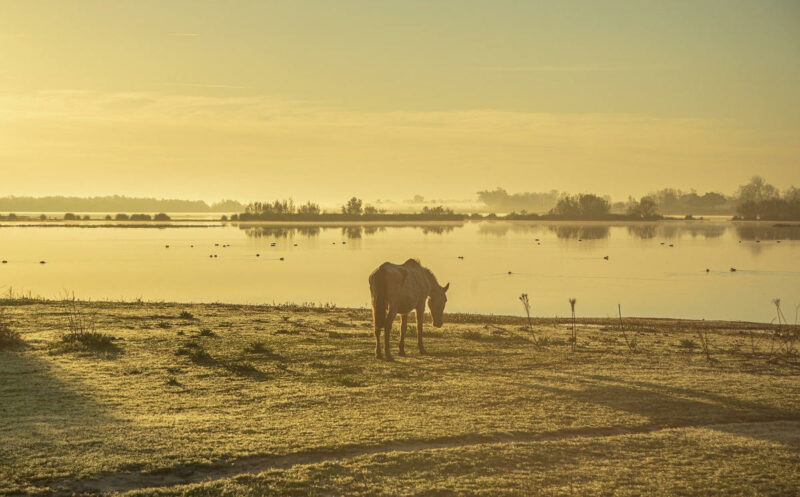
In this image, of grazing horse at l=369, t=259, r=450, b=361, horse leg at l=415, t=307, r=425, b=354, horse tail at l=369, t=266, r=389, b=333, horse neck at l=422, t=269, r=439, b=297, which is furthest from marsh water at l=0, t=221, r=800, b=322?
horse tail at l=369, t=266, r=389, b=333

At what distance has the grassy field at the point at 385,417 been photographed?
10.1 meters

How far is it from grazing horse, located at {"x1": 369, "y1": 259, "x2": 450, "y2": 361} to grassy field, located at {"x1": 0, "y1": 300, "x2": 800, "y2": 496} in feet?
2.37

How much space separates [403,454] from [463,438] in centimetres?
146

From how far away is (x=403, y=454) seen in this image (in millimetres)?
11109

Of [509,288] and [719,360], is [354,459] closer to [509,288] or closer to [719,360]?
[719,360]

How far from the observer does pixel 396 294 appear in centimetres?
2044

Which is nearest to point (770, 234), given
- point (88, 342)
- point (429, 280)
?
point (429, 280)

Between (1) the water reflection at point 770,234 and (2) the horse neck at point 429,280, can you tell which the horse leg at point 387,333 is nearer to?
(2) the horse neck at point 429,280

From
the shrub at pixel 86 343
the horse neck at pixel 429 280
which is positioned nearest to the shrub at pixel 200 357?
the shrub at pixel 86 343

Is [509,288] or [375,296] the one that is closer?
[375,296]

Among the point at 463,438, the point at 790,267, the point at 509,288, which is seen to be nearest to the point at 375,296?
the point at 463,438

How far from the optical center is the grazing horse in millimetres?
19969

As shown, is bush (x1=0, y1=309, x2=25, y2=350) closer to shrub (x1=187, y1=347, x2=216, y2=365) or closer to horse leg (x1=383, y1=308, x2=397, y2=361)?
shrub (x1=187, y1=347, x2=216, y2=365)

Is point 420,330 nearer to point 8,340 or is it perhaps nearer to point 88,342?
point 88,342
